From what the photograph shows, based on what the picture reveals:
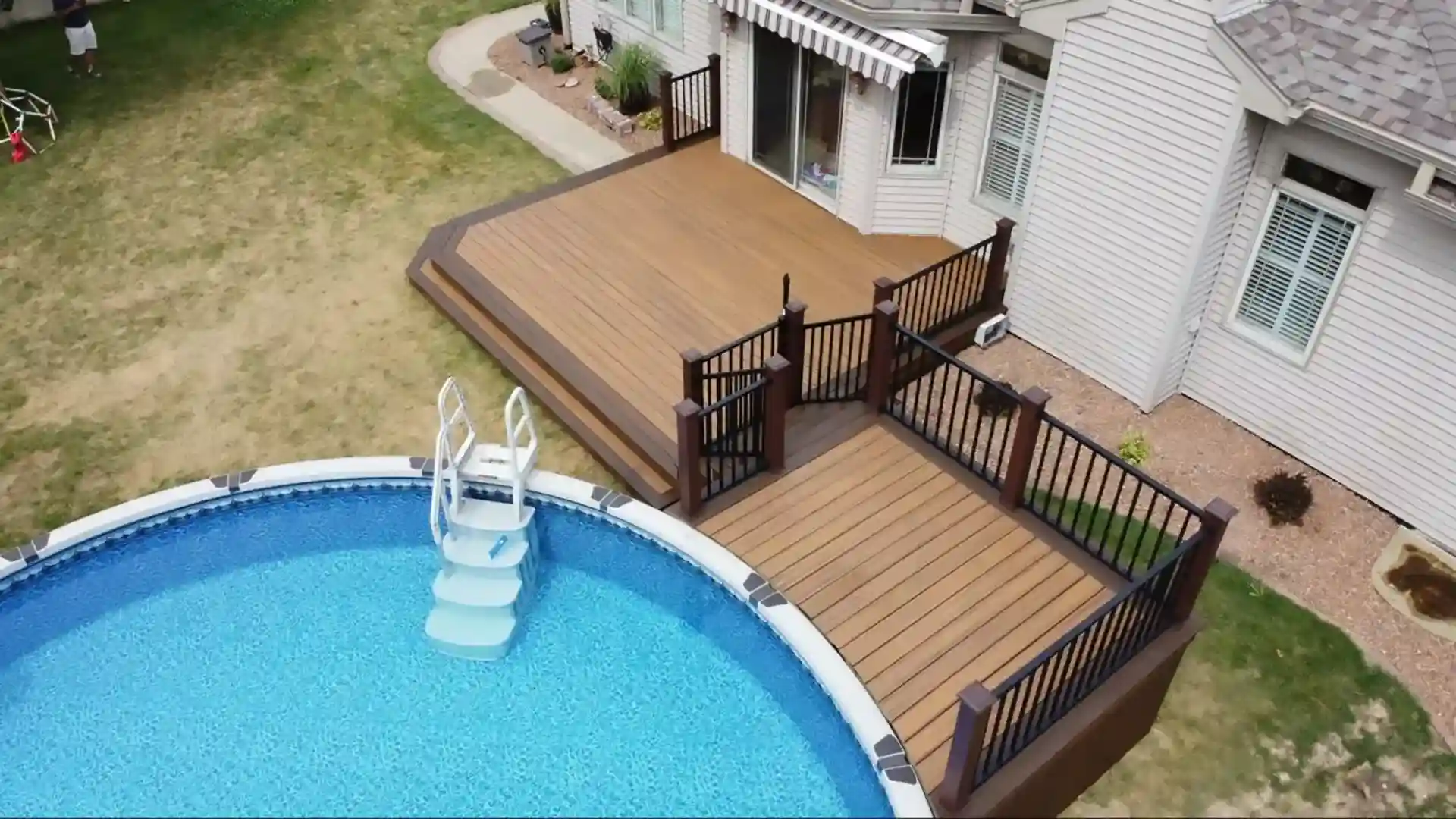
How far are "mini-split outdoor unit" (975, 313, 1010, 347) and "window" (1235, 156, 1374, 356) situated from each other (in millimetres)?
2397

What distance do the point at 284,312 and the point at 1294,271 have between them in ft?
35.9

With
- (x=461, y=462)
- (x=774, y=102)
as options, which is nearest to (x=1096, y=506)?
(x=461, y=462)

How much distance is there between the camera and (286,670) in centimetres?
885

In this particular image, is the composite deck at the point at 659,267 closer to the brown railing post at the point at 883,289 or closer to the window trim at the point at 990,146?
the window trim at the point at 990,146

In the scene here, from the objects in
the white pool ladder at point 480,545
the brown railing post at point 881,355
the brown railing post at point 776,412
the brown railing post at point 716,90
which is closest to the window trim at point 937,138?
the brown railing post at point 881,355

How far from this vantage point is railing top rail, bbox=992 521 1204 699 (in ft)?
21.9

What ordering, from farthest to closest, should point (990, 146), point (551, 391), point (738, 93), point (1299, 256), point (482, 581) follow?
point (738, 93) < point (990, 146) < point (551, 391) < point (1299, 256) < point (482, 581)

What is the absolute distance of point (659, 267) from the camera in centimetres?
1230

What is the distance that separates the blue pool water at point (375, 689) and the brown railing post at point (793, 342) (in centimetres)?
216

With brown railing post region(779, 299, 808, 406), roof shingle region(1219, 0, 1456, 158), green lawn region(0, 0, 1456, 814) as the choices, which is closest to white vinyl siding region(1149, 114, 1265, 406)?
roof shingle region(1219, 0, 1456, 158)

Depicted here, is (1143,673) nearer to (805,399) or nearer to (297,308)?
(805,399)

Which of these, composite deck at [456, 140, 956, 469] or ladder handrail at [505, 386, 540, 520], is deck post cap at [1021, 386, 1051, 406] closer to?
composite deck at [456, 140, 956, 469]

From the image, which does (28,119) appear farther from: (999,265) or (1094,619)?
(1094,619)

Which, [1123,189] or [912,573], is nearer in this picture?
[912,573]
